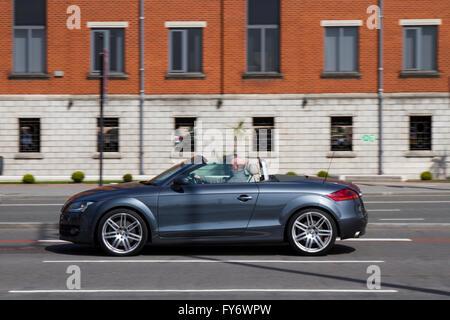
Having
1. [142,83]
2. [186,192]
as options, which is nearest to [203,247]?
[186,192]

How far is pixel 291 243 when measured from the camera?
9.37m

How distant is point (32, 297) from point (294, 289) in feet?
8.87

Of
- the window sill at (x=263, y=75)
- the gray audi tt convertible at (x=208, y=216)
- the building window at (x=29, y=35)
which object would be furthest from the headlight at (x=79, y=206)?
the building window at (x=29, y=35)

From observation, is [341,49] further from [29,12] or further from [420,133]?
[29,12]

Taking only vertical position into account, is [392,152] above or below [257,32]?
below

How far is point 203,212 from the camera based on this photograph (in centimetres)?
932

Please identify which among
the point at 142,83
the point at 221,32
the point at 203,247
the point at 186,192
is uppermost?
the point at 221,32

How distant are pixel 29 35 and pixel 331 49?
42.3 feet

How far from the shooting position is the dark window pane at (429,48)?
92.7ft

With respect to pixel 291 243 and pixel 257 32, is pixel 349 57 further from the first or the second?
pixel 291 243

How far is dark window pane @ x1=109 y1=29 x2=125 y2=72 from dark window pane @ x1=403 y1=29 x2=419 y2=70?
12.0 meters

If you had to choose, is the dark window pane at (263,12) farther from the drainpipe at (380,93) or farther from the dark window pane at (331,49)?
the drainpipe at (380,93)

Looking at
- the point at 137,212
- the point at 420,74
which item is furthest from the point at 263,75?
the point at 137,212

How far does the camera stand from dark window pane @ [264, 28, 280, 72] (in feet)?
93.6
